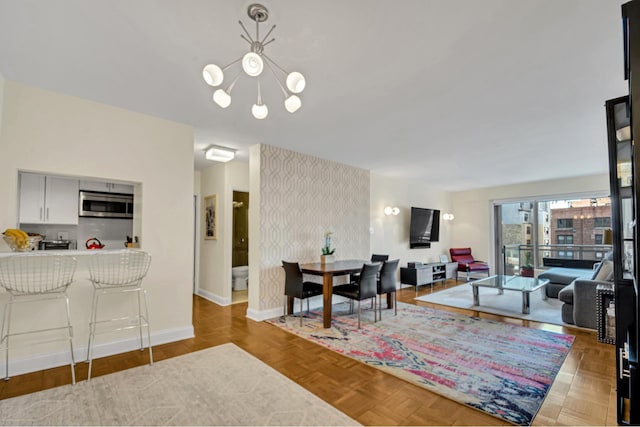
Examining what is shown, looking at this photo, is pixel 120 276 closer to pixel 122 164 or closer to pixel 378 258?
pixel 122 164

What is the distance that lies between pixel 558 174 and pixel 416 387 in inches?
241

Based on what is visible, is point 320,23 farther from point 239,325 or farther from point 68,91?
point 239,325

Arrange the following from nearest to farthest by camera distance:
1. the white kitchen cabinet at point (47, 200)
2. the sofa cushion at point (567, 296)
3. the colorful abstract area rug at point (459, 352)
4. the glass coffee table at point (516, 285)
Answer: the colorful abstract area rug at point (459, 352)
the white kitchen cabinet at point (47, 200)
the sofa cushion at point (567, 296)
the glass coffee table at point (516, 285)

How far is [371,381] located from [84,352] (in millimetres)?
2661

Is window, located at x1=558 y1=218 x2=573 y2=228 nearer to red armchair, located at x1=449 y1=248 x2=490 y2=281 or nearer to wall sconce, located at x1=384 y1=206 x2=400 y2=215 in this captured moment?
red armchair, located at x1=449 y1=248 x2=490 y2=281

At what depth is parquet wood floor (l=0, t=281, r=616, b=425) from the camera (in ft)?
6.46

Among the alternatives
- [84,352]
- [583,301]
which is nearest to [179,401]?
[84,352]

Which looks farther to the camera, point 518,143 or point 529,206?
point 529,206

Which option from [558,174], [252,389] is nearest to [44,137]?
[252,389]

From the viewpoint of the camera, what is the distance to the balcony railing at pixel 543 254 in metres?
6.54

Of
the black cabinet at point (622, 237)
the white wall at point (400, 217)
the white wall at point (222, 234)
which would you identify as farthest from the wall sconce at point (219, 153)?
the black cabinet at point (622, 237)

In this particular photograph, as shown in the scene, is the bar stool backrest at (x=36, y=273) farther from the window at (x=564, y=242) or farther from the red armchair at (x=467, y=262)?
the window at (x=564, y=242)

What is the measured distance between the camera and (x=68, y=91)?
2.66 meters

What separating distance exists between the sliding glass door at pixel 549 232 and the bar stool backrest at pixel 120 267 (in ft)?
22.4
